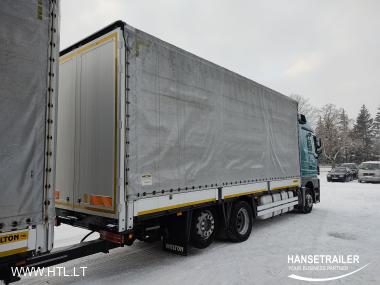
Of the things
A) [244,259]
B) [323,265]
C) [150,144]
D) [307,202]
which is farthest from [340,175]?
[150,144]

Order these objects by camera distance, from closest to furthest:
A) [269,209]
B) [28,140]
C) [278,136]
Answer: [28,140] < [269,209] < [278,136]

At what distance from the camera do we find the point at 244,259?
552 centimetres

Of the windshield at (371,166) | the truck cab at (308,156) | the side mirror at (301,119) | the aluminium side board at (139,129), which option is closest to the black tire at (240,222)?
the aluminium side board at (139,129)

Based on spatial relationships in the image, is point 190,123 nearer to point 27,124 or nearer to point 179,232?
point 179,232

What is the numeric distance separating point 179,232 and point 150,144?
1.81 m

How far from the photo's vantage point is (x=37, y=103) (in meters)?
3.02

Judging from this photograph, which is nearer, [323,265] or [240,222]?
[323,265]

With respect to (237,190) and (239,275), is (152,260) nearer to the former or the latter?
(239,275)

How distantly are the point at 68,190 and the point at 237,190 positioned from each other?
357cm

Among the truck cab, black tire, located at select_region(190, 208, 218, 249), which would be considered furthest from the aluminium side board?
the truck cab

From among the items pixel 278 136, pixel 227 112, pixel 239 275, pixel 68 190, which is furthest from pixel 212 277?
pixel 278 136

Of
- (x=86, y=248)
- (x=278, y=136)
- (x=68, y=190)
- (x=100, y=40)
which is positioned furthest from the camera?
(x=278, y=136)

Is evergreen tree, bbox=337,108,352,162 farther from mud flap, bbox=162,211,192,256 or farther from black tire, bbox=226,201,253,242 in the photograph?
mud flap, bbox=162,211,192,256

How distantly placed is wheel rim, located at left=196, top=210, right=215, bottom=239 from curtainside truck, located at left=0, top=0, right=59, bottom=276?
3.08 m
